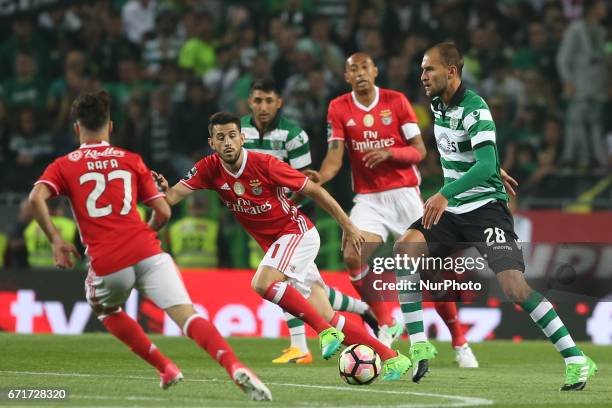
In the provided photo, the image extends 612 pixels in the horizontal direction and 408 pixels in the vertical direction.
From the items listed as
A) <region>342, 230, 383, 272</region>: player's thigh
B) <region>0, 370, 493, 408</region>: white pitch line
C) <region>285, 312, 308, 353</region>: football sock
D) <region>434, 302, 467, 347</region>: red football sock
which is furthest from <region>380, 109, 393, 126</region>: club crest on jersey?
<region>0, 370, 493, 408</region>: white pitch line

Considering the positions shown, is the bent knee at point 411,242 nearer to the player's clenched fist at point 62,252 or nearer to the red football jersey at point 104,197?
the red football jersey at point 104,197

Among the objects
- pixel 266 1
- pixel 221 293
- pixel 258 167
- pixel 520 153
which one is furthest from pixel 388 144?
pixel 266 1

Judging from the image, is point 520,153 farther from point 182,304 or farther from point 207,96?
point 182,304

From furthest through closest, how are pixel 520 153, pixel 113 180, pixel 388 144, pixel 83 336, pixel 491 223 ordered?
pixel 520 153 → pixel 83 336 → pixel 388 144 → pixel 491 223 → pixel 113 180

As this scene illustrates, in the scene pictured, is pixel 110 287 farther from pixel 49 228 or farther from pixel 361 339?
pixel 361 339

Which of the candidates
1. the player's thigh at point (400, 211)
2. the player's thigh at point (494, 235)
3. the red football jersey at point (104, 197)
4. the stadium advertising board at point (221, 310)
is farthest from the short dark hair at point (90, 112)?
the stadium advertising board at point (221, 310)

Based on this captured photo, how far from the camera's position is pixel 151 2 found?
20.3 meters

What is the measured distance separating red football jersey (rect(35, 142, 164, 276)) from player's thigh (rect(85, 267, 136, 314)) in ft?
0.14

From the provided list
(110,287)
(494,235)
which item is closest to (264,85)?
(494,235)

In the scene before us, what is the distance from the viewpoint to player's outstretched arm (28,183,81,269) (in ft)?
24.3

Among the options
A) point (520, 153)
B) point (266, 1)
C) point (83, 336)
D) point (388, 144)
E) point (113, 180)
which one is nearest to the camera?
point (113, 180)

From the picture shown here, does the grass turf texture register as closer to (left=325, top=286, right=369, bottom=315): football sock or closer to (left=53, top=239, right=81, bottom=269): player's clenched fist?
(left=325, top=286, right=369, bottom=315): football sock

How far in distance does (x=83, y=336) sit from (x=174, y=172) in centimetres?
342

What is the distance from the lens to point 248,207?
9.73 m
